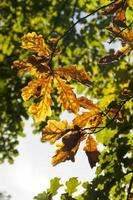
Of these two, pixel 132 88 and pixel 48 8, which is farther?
pixel 48 8

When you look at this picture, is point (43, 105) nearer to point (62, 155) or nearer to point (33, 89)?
point (33, 89)

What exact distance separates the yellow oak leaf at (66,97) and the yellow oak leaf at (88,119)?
33 mm

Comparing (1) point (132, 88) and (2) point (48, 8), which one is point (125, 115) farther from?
(2) point (48, 8)

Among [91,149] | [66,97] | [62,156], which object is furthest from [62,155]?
[66,97]

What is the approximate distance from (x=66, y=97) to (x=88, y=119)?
0.12 m

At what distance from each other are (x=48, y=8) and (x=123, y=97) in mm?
7680

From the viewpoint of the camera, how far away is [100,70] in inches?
302

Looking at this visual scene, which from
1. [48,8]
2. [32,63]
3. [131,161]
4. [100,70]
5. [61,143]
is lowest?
[131,161]

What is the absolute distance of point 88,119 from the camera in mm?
1331

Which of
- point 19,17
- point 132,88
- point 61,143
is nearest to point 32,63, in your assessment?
point 61,143

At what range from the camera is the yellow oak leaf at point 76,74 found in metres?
1.31

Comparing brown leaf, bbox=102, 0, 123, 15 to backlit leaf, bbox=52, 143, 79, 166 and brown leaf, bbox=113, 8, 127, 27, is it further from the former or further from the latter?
backlit leaf, bbox=52, 143, 79, 166

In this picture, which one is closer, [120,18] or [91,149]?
[91,149]

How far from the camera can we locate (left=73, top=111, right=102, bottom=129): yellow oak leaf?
51.8 inches
